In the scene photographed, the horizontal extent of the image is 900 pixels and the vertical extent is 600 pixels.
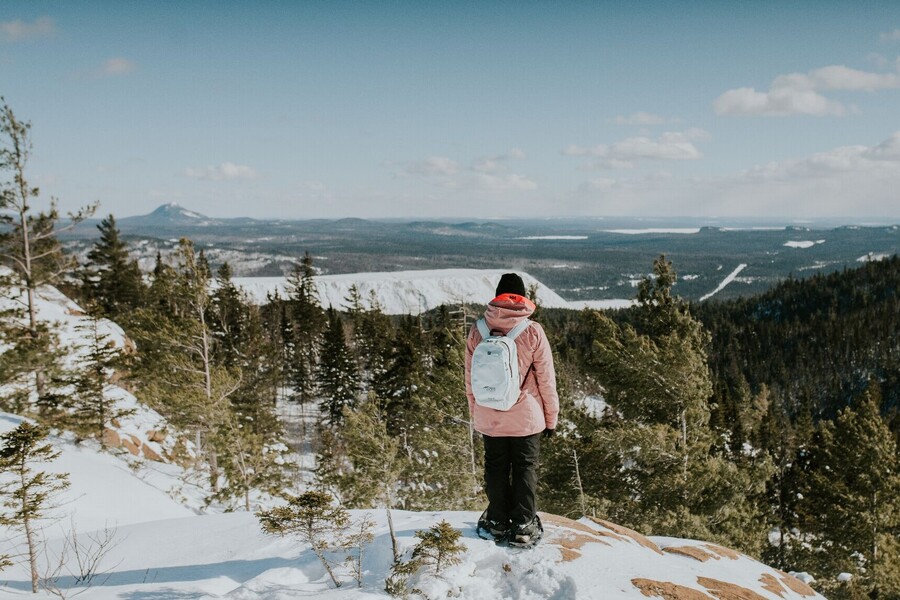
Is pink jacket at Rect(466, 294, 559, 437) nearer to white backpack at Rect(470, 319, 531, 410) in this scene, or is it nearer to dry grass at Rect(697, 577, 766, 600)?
white backpack at Rect(470, 319, 531, 410)

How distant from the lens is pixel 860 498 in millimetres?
19422

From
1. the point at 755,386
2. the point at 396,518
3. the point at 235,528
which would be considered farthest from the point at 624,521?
the point at 755,386

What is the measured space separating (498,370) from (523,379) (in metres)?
0.42

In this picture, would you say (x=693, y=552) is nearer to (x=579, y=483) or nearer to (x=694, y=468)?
(x=694, y=468)

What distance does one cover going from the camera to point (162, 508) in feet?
40.7

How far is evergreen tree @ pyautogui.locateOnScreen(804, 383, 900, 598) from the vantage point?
1884 cm

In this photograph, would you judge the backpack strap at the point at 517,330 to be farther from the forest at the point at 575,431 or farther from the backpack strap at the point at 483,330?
the forest at the point at 575,431

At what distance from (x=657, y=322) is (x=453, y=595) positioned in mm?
12105

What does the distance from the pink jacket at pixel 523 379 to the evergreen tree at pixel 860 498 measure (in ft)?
63.8

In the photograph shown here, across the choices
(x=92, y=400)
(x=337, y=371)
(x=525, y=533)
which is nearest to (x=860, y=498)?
(x=525, y=533)

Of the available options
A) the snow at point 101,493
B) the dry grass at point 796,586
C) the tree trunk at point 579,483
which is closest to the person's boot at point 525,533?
the dry grass at point 796,586

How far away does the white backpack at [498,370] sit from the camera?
184 inches

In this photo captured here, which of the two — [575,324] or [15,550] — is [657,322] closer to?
[15,550]

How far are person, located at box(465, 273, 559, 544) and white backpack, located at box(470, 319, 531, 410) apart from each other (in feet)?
0.41
